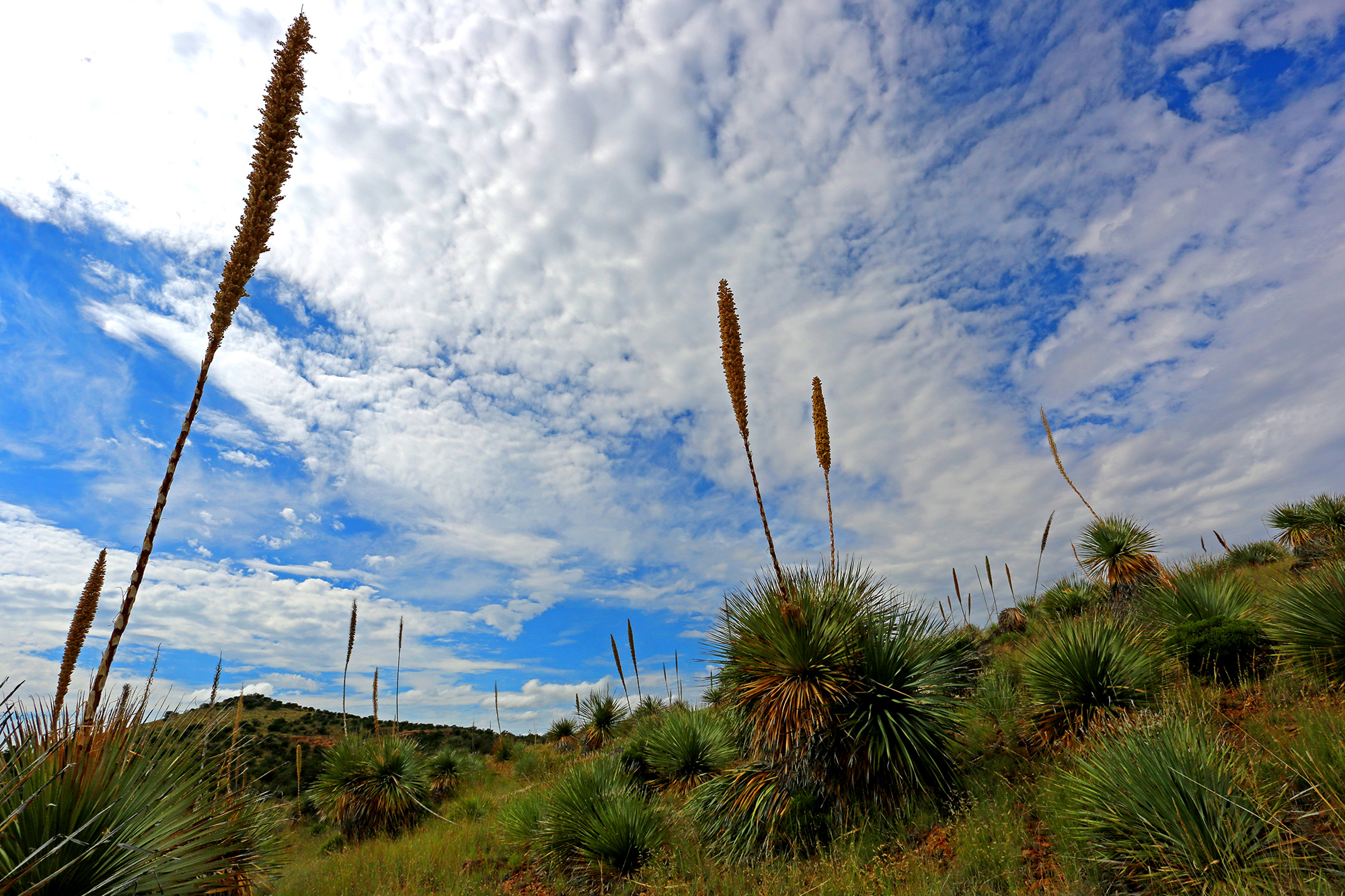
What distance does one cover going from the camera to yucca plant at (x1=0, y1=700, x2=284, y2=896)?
10.0ft

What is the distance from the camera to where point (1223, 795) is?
4.89 m

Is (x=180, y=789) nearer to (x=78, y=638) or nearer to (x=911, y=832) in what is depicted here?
(x=78, y=638)

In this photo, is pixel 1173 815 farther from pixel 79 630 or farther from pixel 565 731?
A: pixel 565 731

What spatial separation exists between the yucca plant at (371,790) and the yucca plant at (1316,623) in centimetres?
1700

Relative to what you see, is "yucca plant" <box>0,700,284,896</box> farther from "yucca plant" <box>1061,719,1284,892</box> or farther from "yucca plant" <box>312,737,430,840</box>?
"yucca plant" <box>312,737,430,840</box>

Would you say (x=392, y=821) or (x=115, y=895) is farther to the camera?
(x=392, y=821)

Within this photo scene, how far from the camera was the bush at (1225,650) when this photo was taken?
29.6ft

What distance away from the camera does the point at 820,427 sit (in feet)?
30.5

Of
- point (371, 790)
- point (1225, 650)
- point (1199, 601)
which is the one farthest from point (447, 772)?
point (1199, 601)

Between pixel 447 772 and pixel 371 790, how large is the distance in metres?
4.34

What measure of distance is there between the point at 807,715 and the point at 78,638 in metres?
8.54

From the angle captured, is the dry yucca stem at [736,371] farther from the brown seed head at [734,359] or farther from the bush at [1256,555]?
the bush at [1256,555]

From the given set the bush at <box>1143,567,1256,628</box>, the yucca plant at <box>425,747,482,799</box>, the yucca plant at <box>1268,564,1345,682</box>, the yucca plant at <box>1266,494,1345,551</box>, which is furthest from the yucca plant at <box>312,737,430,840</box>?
the yucca plant at <box>1266,494,1345,551</box>

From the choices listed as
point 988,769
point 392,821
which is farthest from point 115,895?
point 392,821
